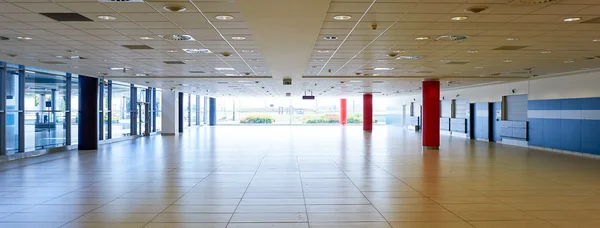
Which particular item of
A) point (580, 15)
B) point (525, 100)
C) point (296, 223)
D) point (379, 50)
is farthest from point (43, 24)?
point (525, 100)

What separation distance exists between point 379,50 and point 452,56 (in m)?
2.76

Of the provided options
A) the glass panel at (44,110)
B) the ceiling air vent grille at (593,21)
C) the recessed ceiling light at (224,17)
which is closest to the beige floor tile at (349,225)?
the recessed ceiling light at (224,17)

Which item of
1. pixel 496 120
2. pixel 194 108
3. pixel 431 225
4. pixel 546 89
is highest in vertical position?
pixel 546 89

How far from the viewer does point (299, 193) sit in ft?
29.0

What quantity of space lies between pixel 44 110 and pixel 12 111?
2.44m

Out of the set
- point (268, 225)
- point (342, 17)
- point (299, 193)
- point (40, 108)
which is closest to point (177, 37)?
point (342, 17)

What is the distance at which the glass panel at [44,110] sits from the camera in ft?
56.9

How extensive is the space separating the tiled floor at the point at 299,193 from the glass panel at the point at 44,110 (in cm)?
320

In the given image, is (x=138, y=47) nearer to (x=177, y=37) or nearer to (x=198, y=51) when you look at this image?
(x=198, y=51)

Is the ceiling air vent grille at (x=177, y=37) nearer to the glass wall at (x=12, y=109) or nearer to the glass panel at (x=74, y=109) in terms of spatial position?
the glass wall at (x=12, y=109)

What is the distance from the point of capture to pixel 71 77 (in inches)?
808

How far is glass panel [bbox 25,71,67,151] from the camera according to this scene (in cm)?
1734

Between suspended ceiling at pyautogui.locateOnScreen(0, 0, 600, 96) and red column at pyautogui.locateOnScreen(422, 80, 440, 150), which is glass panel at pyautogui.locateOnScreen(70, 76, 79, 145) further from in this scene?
red column at pyautogui.locateOnScreen(422, 80, 440, 150)

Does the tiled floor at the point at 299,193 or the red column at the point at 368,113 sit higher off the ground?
the red column at the point at 368,113
